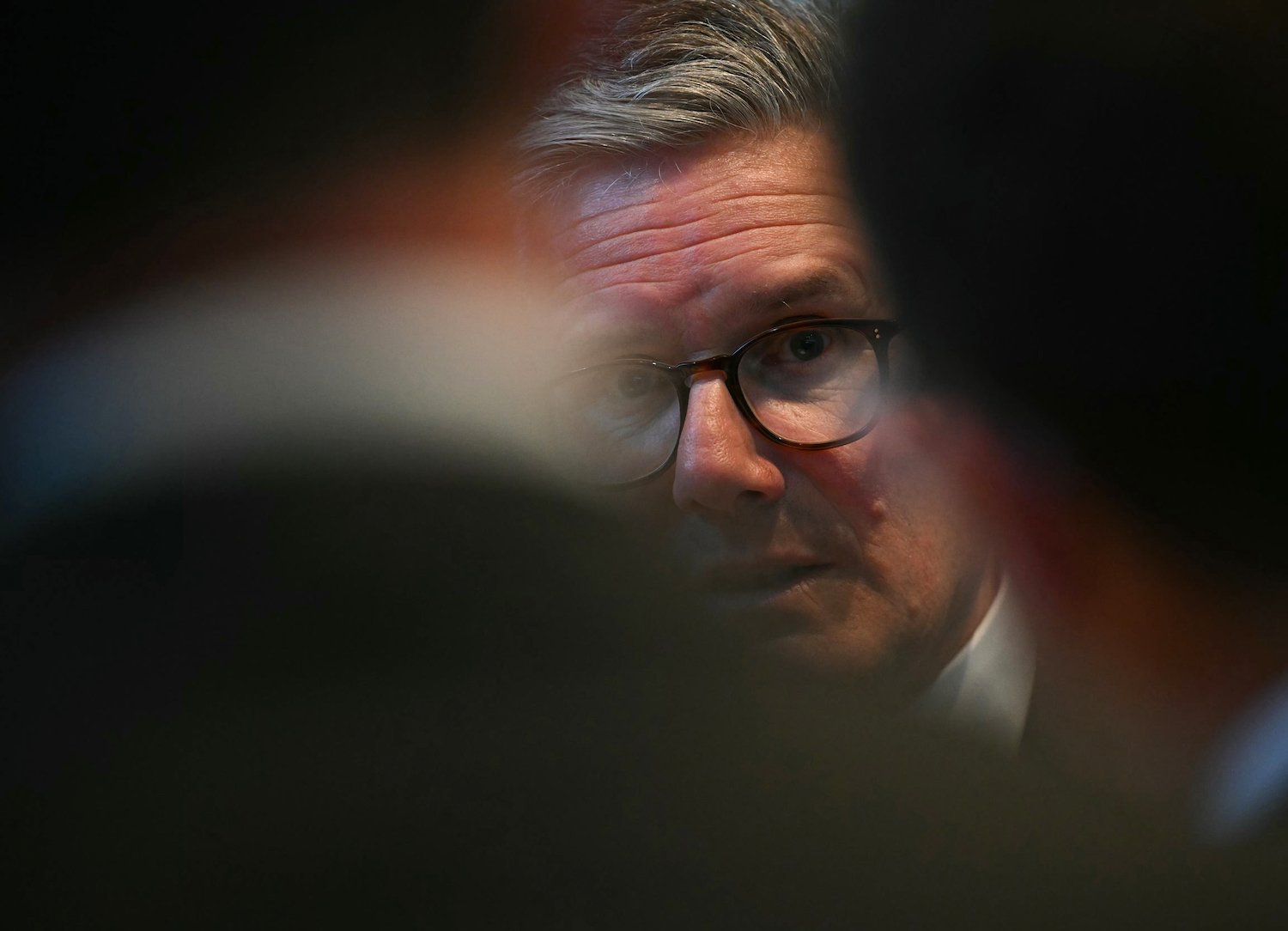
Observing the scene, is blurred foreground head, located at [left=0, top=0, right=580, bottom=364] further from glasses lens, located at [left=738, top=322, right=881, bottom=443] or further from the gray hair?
glasses lens, located at [left=738, top=322, right=881, bottom=443]

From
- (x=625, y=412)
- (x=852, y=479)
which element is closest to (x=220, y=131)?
(x=625, y=412)


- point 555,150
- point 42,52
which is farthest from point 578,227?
point 42,52

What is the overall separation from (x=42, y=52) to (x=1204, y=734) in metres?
0.50

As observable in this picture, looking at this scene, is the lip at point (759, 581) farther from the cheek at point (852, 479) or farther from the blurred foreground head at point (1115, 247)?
the blurred foreground head at point (1115, 247)

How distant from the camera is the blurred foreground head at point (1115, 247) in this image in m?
0.32

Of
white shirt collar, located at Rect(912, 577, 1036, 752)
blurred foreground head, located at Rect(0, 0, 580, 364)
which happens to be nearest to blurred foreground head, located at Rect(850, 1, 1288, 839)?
white shirt collar, located at Rect(912, 577, 1036, 752)

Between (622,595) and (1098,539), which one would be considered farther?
(1098,539)

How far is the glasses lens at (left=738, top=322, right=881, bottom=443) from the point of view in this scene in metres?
0.66

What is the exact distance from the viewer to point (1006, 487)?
0.45 metres

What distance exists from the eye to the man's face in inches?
0.5

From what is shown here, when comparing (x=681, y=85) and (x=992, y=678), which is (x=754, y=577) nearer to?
(x=992, y=678)

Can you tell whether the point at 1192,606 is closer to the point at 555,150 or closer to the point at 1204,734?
the point at 1204,734

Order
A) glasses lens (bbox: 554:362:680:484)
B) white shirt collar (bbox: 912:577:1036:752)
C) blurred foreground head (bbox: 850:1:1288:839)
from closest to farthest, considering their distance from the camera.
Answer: blurred foreground head (bbox: 850:1:1288:839), white shirt collar (bbox: 912:577:1036:752), glasses lens (bbox: 554:362:680:484)

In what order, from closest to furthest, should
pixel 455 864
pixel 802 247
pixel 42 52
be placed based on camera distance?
pixel 455 864 < pixel 42 52 < pixel 802 247
